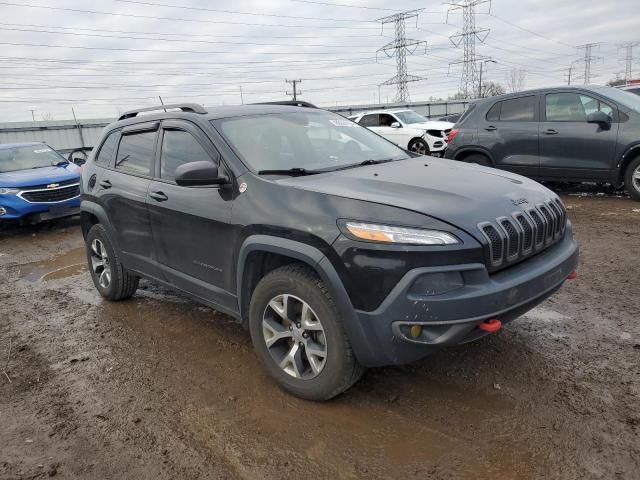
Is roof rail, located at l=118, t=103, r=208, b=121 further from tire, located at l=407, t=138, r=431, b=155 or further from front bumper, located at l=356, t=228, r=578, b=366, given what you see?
tire, located at l=407, t=138, r=431, b=155

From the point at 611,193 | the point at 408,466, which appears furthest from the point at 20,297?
the point at 611,193

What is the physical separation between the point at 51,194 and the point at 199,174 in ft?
23.5

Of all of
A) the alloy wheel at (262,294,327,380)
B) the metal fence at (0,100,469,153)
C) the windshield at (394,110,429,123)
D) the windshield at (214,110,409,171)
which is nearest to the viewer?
the alloy wheel at (262,294,327,380)

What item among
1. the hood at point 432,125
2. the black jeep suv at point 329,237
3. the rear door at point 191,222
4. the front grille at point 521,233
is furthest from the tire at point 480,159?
the rear door at point 191,222

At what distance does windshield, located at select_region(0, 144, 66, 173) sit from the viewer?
9.82m

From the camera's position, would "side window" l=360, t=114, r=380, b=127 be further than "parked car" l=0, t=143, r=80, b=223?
Yes

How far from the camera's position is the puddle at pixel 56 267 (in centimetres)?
647

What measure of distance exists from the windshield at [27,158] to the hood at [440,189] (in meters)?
8.75

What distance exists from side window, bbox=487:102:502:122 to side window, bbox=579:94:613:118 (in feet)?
4.32

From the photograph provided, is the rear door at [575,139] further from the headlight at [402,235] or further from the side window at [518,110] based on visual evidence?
the headlight at [402,235]

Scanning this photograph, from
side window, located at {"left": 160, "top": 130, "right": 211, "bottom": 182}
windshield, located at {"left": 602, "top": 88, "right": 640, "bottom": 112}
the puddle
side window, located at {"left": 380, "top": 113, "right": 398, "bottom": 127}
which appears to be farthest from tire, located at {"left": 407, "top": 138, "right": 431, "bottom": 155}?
side window, located at {"left": 160, "top": 130, "right": 211, "bottom": 182}

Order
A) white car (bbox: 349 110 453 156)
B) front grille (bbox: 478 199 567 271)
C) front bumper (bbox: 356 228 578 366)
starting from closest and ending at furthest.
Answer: front bumper (bbox: 356 228 578 366) → front grille (bbox: 478 199 567 271) → white car (bbox: 349 110 453 156)

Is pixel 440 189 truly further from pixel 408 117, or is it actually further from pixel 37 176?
pixel 408 117

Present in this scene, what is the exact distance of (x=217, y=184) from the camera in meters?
3.38
